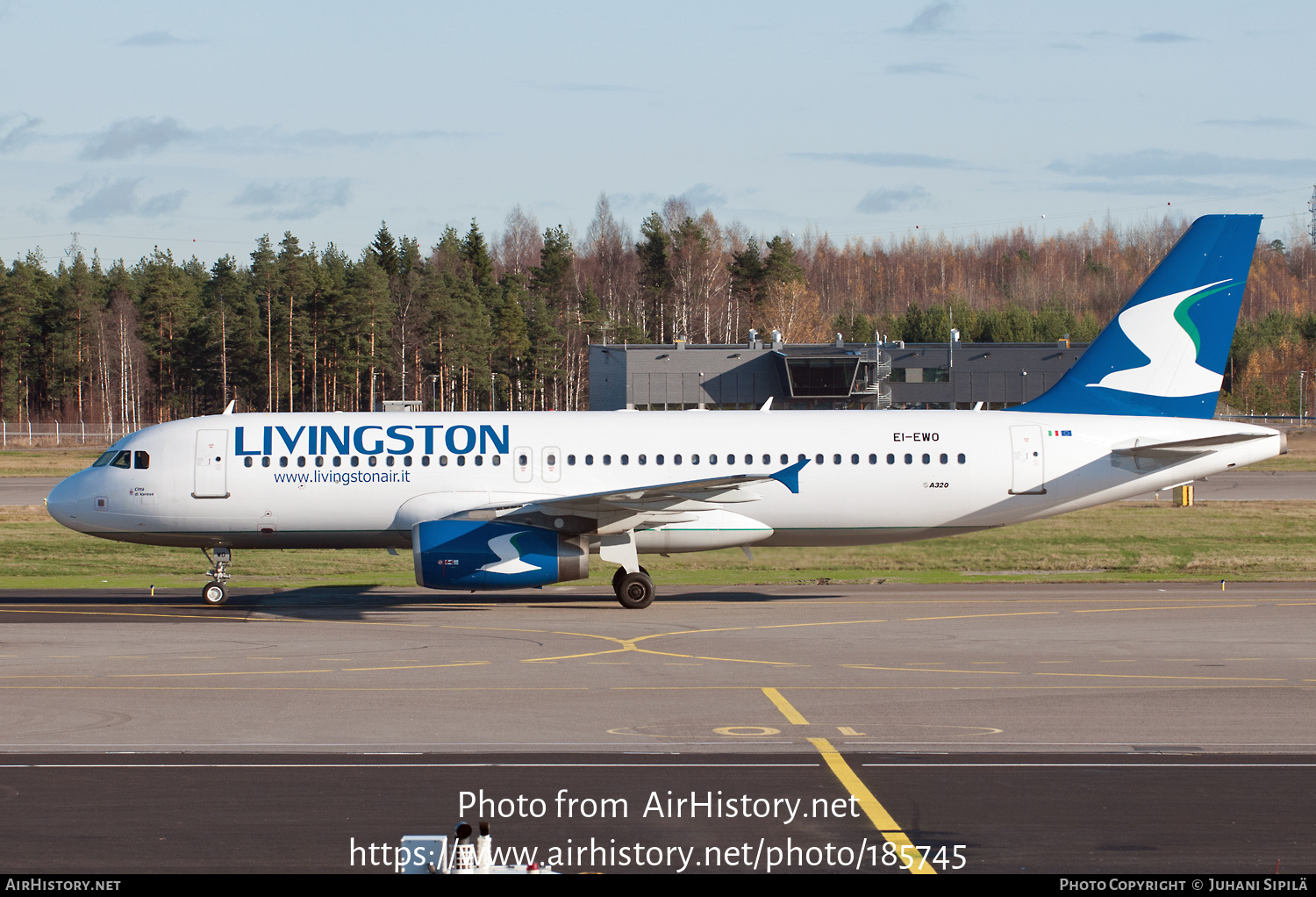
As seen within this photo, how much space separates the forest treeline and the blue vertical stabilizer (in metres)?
76.5

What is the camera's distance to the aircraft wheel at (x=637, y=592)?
26.9 m

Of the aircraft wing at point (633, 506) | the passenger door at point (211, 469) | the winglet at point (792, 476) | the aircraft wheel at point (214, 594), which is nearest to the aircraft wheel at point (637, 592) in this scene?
the aircraft wing at point (633, 506)

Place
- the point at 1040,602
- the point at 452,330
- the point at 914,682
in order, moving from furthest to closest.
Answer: the point at 452,330, the point at 1040,602, the point at 914,682

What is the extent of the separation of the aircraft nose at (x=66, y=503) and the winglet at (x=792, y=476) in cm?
1552

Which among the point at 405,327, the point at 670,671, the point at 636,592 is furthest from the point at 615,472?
the point at 405,327

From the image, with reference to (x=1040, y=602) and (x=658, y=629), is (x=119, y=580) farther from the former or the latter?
(x=1040, y=602)

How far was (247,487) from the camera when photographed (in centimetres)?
2736

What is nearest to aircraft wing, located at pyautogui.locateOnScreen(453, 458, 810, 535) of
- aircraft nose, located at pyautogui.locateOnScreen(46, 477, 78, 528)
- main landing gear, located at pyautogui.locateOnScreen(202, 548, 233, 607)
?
main landing gear, located at pyautogui.locateOnScreen(202, 548, 233, 607)

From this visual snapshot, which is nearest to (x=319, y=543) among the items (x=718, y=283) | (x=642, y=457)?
(x=642, y=457)

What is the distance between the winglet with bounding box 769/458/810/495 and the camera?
2706 cm

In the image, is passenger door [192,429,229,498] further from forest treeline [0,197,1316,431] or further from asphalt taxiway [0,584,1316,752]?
forest treeline [0,197,1316,431]

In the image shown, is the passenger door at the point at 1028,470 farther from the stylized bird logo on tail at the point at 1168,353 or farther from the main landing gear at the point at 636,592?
the main landing gear at the point at 636,592

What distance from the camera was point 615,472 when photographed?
90.8 ft

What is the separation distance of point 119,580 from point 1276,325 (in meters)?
166
